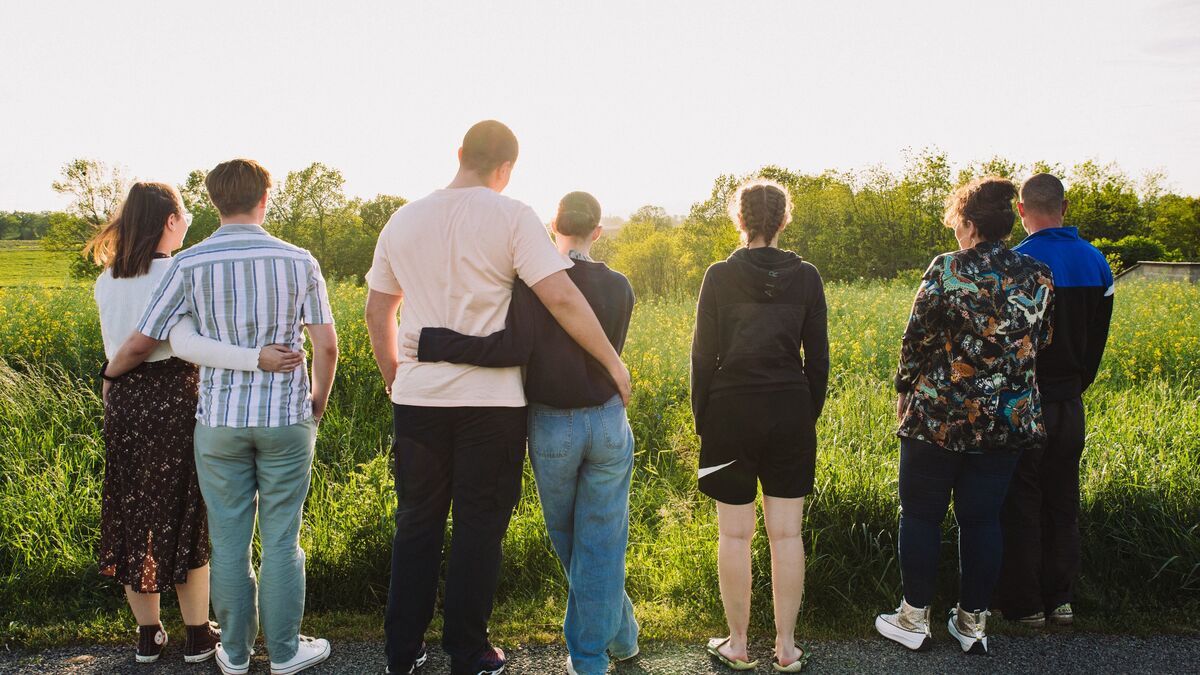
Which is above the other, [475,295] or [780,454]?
[475,295]

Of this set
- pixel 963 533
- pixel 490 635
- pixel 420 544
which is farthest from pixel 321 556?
pixel 963 533

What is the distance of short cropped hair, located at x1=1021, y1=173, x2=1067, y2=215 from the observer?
11.3 feet

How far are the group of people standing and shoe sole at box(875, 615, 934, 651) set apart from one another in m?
0.01

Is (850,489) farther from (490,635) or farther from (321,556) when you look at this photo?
(321,556)

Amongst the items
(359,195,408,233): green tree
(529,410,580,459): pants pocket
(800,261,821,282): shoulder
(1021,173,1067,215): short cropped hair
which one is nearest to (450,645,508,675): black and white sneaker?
(529,410,580,459): pants pocket

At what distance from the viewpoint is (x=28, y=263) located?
45.9 meters

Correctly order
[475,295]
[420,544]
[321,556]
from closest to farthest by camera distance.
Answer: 1. [475,295]
2. [420,544]
3. [321,556]

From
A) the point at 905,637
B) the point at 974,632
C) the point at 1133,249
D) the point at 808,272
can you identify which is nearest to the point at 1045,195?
the point at 808,272

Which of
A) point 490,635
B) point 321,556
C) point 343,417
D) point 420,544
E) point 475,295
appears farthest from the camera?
point 343,417

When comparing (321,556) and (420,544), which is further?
(321,556)

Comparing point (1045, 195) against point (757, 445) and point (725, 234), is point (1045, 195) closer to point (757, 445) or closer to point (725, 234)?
point (757, 445)

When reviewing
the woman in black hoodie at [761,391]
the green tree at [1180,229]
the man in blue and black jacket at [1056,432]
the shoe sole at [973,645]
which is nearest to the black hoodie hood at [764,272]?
the woman in black hoodie at [761,391]

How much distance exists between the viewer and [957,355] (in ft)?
10.2

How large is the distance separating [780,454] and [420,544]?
1414mm
